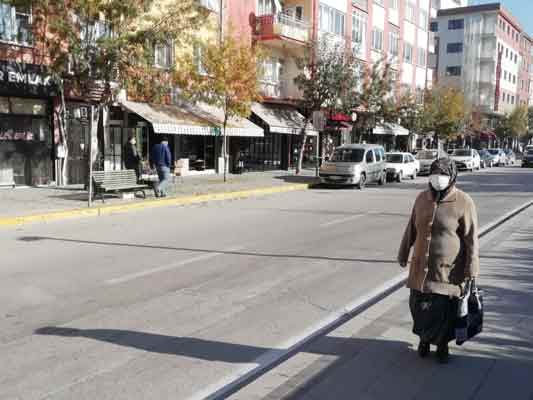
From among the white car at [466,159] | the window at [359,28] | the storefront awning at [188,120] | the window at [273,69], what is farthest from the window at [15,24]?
the white car at [466,159]

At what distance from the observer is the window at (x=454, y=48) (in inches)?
2822

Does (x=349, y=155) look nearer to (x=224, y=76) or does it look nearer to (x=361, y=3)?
(x=224, y=76)

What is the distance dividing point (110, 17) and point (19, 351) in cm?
1326

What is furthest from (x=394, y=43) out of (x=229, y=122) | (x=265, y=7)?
(x=229, y=122)

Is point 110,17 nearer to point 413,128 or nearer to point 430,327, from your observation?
point 430,327

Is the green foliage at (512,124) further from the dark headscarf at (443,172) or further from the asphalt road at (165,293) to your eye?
the dark headscarf at (443,172)

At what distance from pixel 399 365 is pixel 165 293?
10.2 feet

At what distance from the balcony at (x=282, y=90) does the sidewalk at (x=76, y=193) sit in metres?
6.76

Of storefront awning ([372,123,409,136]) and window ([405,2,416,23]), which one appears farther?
window ([405,2,416,23])

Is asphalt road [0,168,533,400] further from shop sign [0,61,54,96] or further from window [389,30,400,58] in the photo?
window [389,30,400,58]

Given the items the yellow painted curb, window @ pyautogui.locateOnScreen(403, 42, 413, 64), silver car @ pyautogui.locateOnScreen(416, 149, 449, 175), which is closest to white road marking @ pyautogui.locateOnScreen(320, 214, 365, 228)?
the yellow painted curb

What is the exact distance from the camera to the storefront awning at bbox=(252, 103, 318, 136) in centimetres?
2755

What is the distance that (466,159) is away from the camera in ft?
126

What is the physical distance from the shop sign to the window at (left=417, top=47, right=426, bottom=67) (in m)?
39.2
